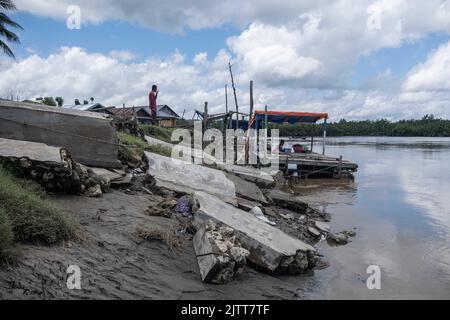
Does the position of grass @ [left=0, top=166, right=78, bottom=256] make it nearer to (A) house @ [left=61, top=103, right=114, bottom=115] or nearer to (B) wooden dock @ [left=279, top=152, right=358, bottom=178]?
(A) house @ [left=61, top=103, right=114, bottom=115]

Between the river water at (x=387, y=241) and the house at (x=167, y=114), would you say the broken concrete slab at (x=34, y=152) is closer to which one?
the river water at (x=387, y=241)

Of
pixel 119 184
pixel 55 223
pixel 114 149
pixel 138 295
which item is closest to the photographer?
pixel 138 295

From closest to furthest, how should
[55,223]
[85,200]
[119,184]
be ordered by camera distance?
[55,223] → [85,200] → [119,184]

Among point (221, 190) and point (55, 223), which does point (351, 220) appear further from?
point (55, 223)

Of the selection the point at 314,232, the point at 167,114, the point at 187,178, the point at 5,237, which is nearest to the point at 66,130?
the point at 187,178

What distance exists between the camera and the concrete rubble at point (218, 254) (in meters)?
4.89

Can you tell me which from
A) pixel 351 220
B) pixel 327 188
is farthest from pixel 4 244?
pixel 327 188

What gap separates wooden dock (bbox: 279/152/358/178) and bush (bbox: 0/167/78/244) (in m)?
18.9

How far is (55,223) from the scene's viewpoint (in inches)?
181

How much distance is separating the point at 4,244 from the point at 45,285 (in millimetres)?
582

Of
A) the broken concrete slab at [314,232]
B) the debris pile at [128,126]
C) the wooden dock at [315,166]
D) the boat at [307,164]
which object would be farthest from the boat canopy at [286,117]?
the broken concrete slab at [314,232]

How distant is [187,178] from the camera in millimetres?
9477

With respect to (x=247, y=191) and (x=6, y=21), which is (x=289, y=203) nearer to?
(x=247, y=191)

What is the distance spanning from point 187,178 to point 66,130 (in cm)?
308
